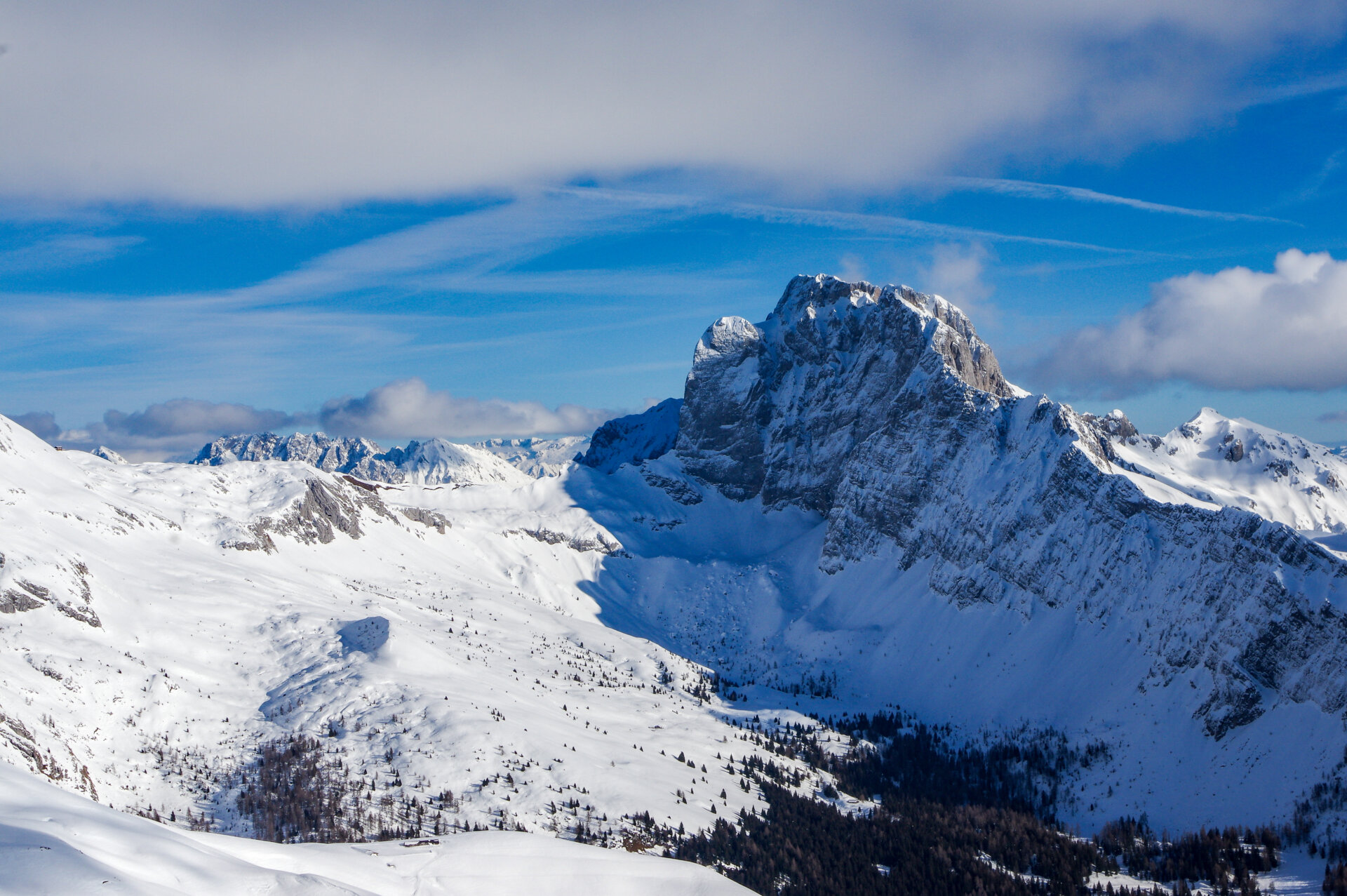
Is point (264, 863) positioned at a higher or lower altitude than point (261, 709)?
higher

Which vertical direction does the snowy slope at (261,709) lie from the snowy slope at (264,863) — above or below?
below

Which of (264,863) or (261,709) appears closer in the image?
(264,863)

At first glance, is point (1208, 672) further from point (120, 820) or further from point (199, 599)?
point (199, 599)

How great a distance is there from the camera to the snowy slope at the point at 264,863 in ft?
87.9

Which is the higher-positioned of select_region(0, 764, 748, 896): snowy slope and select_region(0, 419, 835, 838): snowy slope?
select_region(0, 764, 748, 896): snowy slope

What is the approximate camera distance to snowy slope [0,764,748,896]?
26.8 meters

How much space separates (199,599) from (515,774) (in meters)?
90.1

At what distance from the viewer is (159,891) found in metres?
27.7

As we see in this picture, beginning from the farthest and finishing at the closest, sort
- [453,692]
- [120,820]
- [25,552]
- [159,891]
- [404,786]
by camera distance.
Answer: [453,692], [25,552], [404,786], [120,820], [159,891]

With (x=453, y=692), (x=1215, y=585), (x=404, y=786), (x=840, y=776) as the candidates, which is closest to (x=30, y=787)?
(x=404, y=786)

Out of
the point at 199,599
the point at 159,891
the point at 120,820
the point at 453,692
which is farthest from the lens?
the point at 199,599

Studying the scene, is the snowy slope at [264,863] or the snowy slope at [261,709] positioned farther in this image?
the snowy slope at [261,709]

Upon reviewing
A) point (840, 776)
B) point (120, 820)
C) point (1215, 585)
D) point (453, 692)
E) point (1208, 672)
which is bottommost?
point (840, 776)

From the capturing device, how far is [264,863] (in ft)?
118
